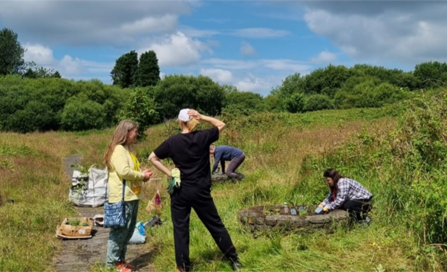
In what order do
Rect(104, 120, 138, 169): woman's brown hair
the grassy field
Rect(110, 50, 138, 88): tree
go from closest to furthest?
the grassy field, Rect(104, 120, 138, 169): woman's brown hair, Rect(110, 50, 138, 88): tree

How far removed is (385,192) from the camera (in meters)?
6.54

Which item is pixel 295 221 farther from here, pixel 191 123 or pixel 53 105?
pixel 53 105

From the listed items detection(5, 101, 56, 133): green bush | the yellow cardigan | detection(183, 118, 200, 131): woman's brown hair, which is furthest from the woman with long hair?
detection(5, 101, 56, 133): green bush

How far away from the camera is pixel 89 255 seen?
651 cm

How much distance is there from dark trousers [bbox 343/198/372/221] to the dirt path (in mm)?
2959

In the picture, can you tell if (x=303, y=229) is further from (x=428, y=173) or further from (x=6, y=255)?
(x=6, y=255)

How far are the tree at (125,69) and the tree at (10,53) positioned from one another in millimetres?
12595

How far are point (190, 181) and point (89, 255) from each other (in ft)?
7.98

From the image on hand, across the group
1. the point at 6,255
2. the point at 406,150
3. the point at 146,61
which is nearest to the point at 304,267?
the point at 406,150

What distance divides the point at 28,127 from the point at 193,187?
38.5 m

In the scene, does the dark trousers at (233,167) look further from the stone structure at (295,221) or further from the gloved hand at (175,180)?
the gloved hand at (175,180)

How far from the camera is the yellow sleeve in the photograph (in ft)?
17.5

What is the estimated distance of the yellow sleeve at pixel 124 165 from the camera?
533 centimetres

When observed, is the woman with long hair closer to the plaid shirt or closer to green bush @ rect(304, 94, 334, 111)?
the plaid shirt
